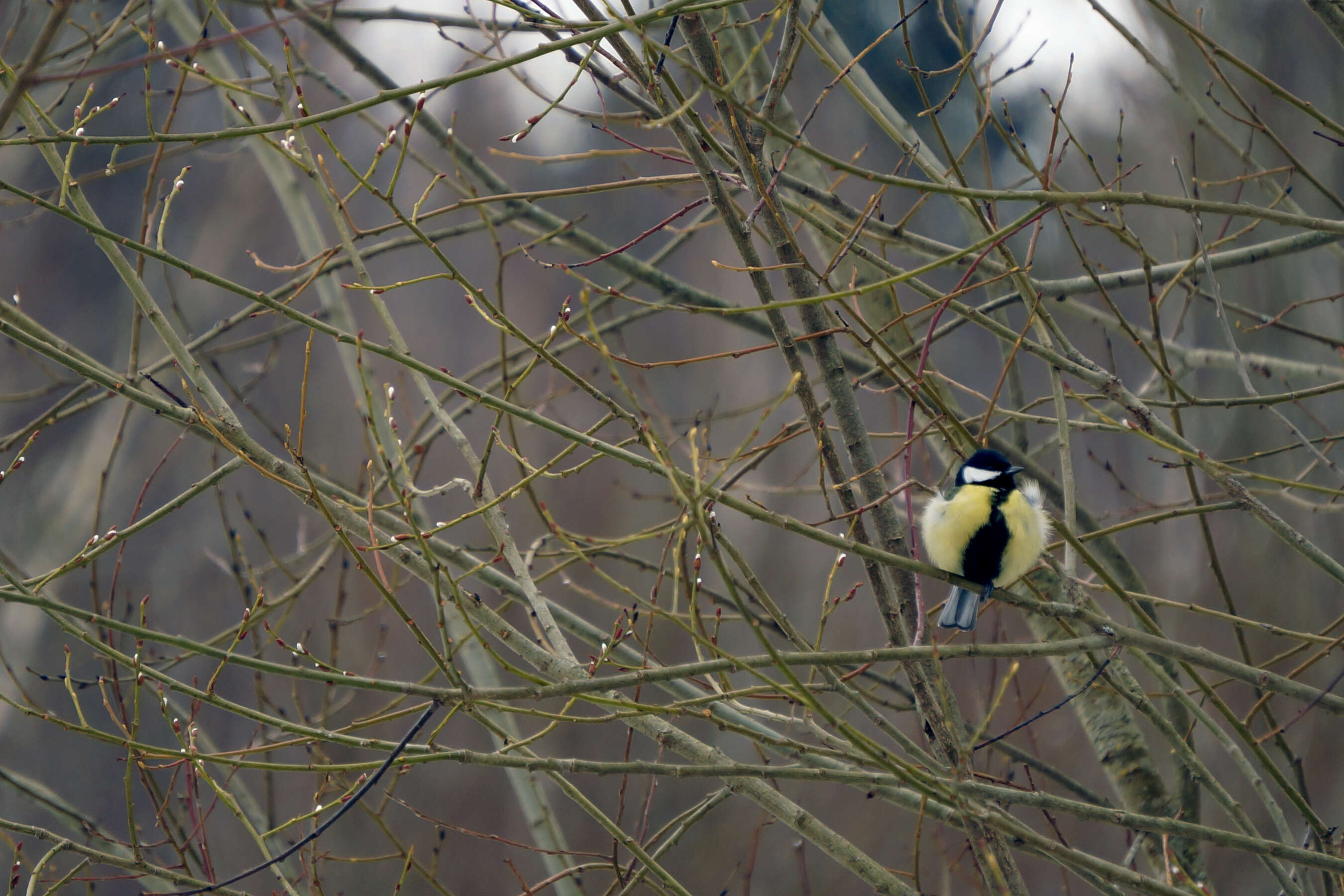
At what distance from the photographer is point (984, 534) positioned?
2.10 m

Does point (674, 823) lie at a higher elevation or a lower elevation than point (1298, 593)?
higher

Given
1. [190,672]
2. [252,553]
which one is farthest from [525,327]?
→ [190,672]

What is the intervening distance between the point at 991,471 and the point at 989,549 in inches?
8.7

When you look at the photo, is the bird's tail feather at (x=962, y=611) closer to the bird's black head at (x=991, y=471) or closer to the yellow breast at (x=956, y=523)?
the yellow breast at (x=956, y=523)

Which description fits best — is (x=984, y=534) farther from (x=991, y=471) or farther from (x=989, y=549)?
(x=991, y=471)

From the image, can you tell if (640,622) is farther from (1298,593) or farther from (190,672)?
(1298,593)

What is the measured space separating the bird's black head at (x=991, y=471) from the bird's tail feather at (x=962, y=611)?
270mm

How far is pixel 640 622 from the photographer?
25.1 ft

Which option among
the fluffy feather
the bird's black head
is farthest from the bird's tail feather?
the bird's black head

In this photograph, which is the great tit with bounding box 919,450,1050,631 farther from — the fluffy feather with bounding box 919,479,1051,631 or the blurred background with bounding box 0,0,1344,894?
the blurred background with bounding box 0,0,1344,894

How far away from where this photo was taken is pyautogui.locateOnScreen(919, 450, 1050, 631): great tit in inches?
82.0

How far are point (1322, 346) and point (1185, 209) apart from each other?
636 centimetres

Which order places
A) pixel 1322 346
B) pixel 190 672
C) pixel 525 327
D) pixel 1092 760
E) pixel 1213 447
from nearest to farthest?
pixel 1322 346
pixel 1213 447
pixel 1092 760
pixel 190 672
pixel 525 327

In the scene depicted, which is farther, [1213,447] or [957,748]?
[1213,447]
